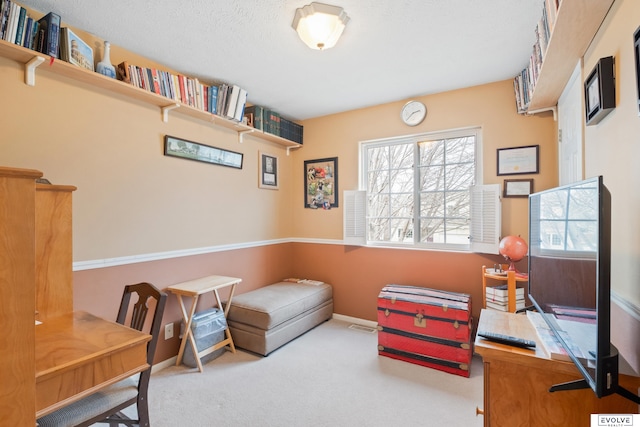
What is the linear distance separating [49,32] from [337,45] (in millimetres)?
1812

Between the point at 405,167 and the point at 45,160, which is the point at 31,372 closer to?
the point at 45,160

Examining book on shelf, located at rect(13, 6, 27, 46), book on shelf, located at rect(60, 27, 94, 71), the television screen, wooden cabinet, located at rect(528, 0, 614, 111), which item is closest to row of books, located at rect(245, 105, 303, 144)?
book on shelf, located at rect(60, 27, 94, 71)

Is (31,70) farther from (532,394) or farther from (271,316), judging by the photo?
(532,394)

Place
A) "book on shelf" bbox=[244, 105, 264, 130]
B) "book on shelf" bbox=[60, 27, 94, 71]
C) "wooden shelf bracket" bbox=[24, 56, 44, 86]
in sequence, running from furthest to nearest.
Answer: "book on shelf" bbox=[244, 105, 264, 130] < "book on shelf" bbox=[60, 27, 94, 71] < "wooden shelf bracket" bbox=[24, 56, 44, 86]

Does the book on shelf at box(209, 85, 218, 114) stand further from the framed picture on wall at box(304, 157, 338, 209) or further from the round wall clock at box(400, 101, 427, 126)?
the round wall clock at box(400, 101, 427, 126)

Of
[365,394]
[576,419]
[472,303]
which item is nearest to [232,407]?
[365,394]

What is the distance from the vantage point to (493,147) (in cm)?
278

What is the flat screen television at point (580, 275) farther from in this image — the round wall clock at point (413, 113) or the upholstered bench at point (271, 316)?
the upholstered bench at point (271, 316)

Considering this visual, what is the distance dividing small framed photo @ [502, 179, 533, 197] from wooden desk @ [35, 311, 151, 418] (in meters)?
2.98

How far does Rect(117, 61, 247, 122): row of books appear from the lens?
7.13ft

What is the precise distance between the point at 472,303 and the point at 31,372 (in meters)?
3.08

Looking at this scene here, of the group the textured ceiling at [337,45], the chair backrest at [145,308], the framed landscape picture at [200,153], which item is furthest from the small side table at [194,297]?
the textured ceiling at [337,45]

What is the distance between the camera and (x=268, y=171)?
3584mm

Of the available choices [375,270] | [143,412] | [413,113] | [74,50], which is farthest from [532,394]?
[74,50]
